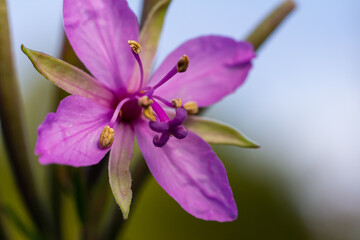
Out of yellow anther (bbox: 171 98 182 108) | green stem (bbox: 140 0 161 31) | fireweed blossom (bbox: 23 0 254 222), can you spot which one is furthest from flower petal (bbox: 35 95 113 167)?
green stem (bbox: 140 0 161 31)

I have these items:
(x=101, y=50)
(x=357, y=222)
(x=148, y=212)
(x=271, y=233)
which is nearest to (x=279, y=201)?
(x=271, y=233)

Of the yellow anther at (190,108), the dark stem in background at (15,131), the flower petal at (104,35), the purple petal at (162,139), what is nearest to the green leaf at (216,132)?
the yellow anther at (190,108)

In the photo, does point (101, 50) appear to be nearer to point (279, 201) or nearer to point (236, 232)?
point (236, 232)

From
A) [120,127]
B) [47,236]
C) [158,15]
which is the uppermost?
[158,15]

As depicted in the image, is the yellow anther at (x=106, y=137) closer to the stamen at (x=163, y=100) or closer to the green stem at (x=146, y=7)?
the stamen at (x=163, y=100)

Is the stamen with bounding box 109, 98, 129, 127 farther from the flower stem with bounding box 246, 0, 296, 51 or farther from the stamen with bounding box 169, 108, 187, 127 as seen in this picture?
the flower stem with bounding box 246, 0, 296, 51

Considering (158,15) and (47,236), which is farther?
(47,236)
